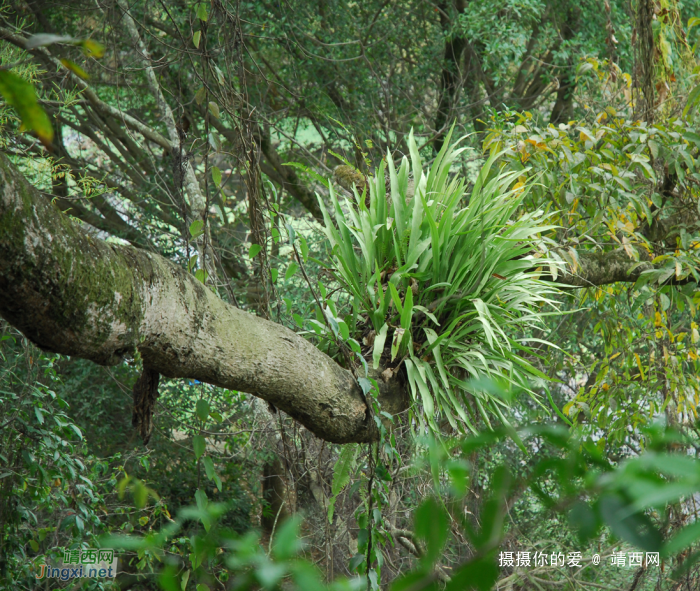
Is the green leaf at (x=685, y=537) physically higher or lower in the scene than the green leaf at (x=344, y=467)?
lower

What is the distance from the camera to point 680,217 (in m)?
2.67

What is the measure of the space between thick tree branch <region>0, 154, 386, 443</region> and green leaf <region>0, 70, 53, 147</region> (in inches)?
20.0

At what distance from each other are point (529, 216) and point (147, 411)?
4.14ft

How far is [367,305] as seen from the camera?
1735 millimetres

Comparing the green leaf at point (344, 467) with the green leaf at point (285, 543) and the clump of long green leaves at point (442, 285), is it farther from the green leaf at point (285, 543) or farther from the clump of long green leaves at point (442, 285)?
the green leaf at point (285, 543)

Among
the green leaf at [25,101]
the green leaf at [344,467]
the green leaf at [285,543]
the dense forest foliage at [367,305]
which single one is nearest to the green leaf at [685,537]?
the dense forest foliage at [367,305]

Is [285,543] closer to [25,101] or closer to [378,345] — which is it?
[25,101]

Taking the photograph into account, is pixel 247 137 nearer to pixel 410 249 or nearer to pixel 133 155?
pixel 410 249

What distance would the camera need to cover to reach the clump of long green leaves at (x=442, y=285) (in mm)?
1663

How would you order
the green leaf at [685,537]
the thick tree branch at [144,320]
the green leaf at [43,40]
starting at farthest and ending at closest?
the thick tree branch at [144,320]
the green leaf at [43,40]
the green leaf at [685,537]

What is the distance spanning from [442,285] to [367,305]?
0.23 metres

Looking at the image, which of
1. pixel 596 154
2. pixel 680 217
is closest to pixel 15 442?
pixel 596 154

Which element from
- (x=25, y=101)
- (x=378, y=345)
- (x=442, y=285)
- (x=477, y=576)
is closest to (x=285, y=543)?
(x=477, y=576)

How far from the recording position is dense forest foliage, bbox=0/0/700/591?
496 millimetres
